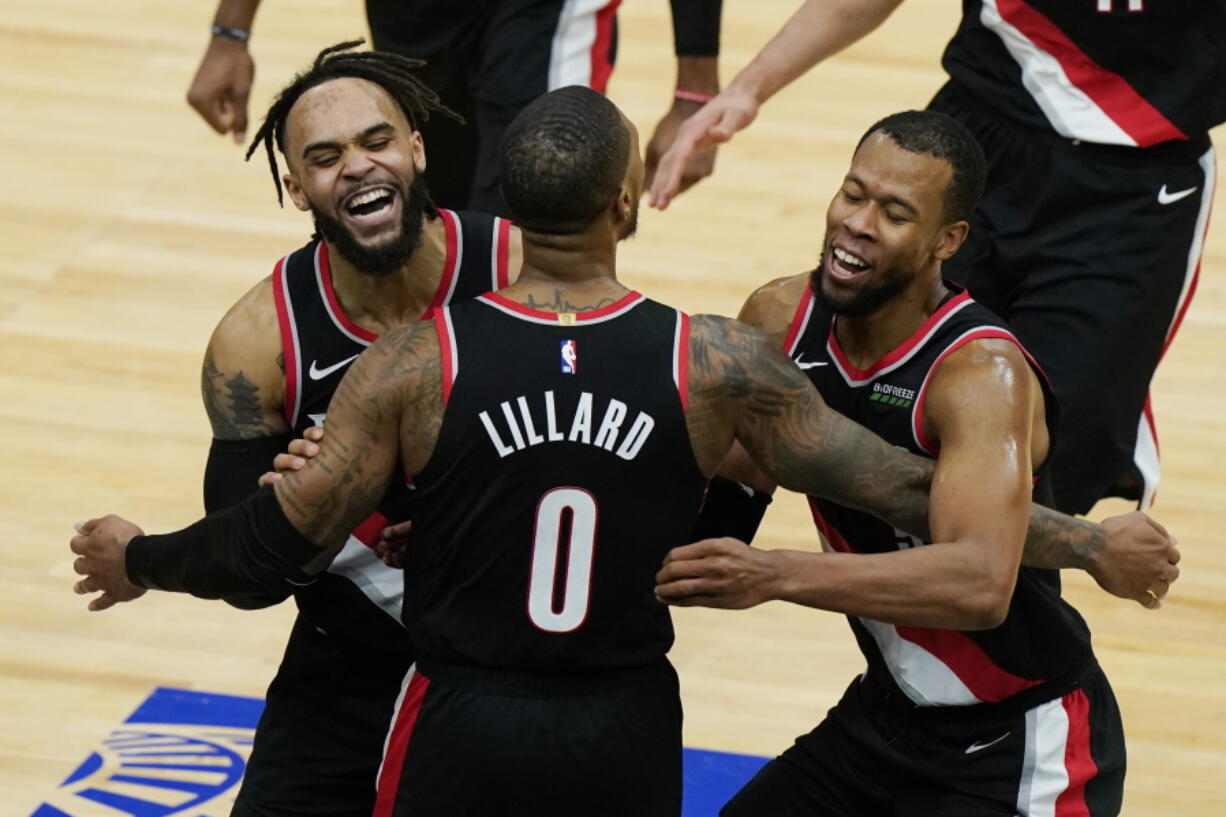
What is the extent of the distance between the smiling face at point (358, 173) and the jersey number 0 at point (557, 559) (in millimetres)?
650

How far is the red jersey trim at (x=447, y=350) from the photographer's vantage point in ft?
10.1

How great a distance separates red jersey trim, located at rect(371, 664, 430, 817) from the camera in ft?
10.9

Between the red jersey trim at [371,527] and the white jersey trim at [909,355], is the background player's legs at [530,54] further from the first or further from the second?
the white jersey trim at [909,355]

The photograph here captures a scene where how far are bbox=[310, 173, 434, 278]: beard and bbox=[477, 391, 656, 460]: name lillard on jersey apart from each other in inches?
22.8

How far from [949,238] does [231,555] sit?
1.23 m

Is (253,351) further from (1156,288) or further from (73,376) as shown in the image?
(73,376)

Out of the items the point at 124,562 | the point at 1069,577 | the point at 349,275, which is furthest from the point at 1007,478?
the point at 1069,577

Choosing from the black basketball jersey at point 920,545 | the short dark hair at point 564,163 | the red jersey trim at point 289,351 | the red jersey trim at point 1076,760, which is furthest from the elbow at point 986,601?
the red jersey trim at point 289,351

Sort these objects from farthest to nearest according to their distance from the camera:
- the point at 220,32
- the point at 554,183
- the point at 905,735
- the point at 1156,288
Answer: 1. the point at 220,32
2. the point at 1156,288
3. the point at 905,735
4. the point at 554,183

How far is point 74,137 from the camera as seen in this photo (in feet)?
26.8

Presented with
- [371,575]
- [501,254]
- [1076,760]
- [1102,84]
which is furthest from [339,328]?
[1102,84]

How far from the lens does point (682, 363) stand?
311 centimetres

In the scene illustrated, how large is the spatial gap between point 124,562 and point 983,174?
1.49 m

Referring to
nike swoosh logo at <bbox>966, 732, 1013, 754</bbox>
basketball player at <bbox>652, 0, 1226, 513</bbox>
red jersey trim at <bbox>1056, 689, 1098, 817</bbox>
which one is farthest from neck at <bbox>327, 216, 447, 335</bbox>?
red jersey trim at <bbox>1056, 689, 1098, 817</bbox>
